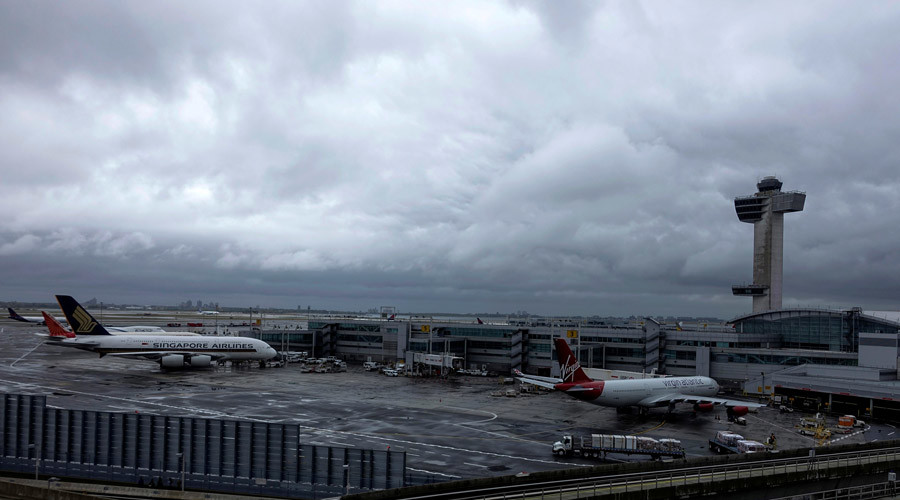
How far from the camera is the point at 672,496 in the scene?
1001 inches

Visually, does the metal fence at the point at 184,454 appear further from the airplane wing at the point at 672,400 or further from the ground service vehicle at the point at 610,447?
the airplane wing at the point at 672,400

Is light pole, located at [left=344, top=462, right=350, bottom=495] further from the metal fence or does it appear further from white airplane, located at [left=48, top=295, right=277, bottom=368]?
white airplane, located at [left=48, top=295, right=277, bottom=368]

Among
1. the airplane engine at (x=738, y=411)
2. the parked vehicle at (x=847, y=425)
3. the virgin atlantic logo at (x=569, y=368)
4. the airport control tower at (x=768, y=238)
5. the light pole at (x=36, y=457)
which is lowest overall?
A: the parked vehicle at (x=847, y=425)

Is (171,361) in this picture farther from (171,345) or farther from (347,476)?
(347,476)

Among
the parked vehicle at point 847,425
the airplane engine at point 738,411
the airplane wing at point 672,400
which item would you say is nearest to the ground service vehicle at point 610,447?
the airplane wing at point 672,400

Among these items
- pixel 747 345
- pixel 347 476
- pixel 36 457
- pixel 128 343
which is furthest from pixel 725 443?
pixel 128 343

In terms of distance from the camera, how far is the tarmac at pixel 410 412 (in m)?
46.9

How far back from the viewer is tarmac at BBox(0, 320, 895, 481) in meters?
46.9

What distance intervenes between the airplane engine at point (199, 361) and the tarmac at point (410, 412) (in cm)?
173

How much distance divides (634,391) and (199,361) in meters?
69.8

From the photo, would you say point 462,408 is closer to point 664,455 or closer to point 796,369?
point 664,455

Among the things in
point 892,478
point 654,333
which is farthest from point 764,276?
point 892,478

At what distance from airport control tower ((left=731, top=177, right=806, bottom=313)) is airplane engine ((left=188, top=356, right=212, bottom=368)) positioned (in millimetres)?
117118

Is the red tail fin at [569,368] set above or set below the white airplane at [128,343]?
above
